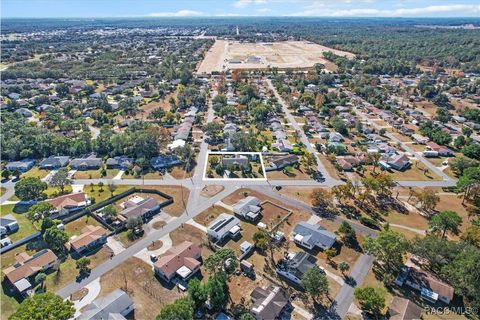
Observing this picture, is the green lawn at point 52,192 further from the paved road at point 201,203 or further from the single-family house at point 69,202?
the single-family house at point 69,202

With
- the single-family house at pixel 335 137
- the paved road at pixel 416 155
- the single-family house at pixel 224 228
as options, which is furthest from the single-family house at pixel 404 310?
the single-family house at pixel 335 137

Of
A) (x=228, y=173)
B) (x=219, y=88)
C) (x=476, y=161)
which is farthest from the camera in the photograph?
(x=219, y=88)

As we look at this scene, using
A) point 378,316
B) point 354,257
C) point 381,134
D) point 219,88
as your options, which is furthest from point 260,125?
point 378,316

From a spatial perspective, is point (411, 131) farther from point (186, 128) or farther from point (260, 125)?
point (186, 128)

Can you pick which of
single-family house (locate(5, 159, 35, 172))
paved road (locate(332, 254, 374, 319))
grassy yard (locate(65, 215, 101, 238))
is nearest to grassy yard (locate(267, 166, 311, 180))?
paved road (locate(332, 254, 374, 319))

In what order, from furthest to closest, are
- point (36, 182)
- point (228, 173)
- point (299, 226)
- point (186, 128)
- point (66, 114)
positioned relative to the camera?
point (66, 114), point (186, 128), point (228, 173), point (36, 182), point (299, 226)

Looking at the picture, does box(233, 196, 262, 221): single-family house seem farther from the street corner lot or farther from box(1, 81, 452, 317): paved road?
the street corner lot
